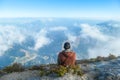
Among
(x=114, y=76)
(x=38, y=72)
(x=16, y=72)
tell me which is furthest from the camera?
(x=16, y=72)

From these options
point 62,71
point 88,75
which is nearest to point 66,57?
point 62,71

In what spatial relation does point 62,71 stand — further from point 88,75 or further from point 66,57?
point 88,75

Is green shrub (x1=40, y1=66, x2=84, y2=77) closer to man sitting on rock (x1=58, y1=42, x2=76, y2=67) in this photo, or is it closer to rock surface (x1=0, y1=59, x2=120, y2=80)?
rock surface (x1=0, y1=59, x2=120, y2=80)

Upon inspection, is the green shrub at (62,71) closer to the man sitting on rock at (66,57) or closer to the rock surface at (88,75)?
the rock surface at (88,75)

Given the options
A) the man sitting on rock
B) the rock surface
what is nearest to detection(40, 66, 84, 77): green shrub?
the rock surface

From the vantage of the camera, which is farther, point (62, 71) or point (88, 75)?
point (88, 75)

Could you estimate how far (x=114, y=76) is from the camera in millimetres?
25094

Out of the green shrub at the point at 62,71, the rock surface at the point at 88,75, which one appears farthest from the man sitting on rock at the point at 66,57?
the rock surface at the point at 88,75

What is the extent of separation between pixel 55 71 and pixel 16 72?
5.33m

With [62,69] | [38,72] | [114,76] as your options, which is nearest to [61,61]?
[62,69]

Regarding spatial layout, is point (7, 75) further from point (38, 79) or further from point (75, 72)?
point (75, 72)

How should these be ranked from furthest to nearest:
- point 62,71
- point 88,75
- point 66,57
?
point 88,75, point 66,57, point 62,71

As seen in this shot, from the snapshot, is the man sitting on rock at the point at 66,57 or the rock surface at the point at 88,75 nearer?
the rock surface at the point at 88,75

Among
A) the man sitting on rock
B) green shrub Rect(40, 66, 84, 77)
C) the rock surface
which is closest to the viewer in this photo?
the rock surface
